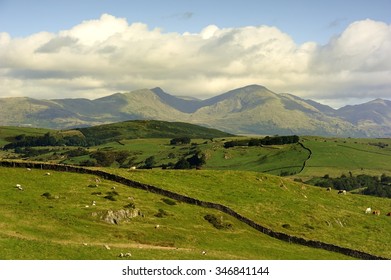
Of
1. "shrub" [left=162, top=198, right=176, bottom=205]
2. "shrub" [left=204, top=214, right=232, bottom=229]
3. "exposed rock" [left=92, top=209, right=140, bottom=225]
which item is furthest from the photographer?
"shrub" [left=162, top=198, right=176, bottom=205]

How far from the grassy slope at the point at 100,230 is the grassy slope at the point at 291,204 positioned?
5.78 m

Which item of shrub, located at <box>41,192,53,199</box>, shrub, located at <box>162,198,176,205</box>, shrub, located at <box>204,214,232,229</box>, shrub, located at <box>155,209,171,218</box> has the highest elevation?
shrub, located at <box>41,192,53,199</box>

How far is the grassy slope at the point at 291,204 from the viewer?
6881cm

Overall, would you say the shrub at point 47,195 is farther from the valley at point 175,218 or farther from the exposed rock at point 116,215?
the exposed rock at point 116,215

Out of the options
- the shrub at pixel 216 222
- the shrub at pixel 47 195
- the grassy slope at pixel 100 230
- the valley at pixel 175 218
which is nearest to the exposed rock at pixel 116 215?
the valley at pixel 175 218

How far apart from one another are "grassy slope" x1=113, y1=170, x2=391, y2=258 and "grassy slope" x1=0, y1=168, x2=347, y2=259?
5.78 metres

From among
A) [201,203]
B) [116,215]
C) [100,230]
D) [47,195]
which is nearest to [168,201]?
[201,203]

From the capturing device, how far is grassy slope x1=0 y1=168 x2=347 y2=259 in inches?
1729

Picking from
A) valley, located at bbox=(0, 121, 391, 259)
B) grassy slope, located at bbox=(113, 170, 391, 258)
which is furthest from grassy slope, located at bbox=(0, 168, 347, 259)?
grassy slope, located at bbox=(113, 170, 391, 258)

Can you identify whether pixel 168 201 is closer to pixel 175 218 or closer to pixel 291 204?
pixel 175 218

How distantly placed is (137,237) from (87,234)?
6.05 m

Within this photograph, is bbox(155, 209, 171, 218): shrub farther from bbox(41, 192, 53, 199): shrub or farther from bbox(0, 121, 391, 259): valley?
bbox(41, 192, 53, 199): shrub
